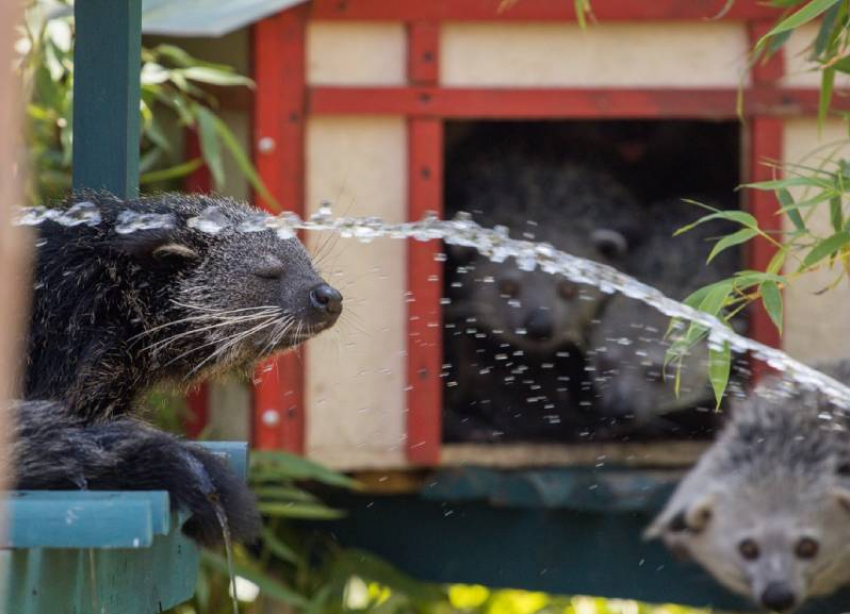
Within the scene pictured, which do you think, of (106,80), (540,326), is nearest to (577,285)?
(540,326)

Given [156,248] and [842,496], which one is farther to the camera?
[842,496]

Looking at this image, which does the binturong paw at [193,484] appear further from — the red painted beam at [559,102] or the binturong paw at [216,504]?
the red painted beam at [559,102]

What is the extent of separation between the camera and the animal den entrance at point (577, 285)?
591 centimetres

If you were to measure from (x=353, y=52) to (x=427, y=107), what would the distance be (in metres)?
0.33

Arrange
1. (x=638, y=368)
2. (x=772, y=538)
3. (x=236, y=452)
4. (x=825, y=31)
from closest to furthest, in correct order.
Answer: (x=236, y=452) → (x=825, y=31) → (x=772, y=538) → (x=638, y=368)

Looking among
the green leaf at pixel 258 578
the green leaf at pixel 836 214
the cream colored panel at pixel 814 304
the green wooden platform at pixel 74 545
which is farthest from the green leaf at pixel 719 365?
the green leaf at pixel 258 578

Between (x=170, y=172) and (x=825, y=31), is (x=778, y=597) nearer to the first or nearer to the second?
(x=825, y=31)

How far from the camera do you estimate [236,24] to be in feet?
15.3

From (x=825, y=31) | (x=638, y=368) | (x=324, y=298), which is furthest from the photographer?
(x=638, y=368)

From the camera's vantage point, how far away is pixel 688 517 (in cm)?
493

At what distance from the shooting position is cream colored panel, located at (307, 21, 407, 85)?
4.90 meters

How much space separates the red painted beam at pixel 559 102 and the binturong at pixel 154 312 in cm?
184

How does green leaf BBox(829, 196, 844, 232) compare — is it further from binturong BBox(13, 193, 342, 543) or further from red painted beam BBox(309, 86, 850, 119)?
red painted beam BBox(309, 86, 850, 119)

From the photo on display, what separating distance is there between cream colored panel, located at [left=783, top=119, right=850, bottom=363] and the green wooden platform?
3.32 metres
